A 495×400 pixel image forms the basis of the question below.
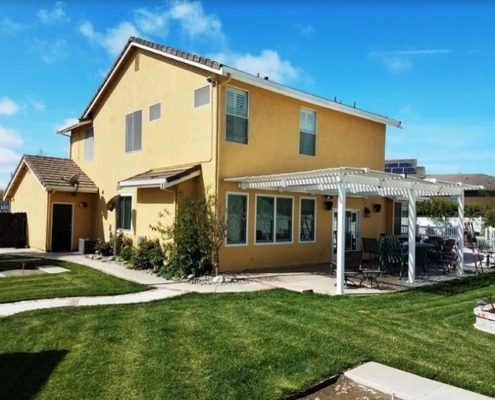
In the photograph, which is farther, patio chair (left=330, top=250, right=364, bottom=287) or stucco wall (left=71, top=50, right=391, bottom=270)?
stucco wall (left=71, top=50, right=391, bottom=270)

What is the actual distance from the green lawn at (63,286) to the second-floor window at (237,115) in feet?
20.3

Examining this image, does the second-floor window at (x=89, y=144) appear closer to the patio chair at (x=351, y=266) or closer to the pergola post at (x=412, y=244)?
the patio chair at (x=351, y=266)

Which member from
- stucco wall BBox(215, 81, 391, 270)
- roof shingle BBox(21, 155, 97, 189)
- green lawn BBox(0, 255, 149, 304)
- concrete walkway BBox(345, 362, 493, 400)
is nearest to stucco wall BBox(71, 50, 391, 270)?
stucco wall BBox(215, 81, 391, 270)

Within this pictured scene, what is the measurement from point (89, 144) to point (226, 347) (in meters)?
18.6

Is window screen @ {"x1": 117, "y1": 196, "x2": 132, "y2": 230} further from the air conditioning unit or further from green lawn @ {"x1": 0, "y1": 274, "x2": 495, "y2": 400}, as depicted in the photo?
green lawn @ {"x1": 0, "y1": 274, "x2": 495, "y2": 400}

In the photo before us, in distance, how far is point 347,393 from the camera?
5.09 meters

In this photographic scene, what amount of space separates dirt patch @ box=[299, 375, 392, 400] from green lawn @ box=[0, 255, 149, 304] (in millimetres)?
7214

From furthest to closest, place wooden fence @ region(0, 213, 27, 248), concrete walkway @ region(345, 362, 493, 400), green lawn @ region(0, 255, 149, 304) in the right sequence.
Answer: wooden fence @ region(0, 213, 27, 248) < green lawn @ region(0, 255, 149, 304) < concrete walkway @ region(345, 362, 493, 400)

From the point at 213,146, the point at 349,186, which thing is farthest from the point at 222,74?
the point at 349,186

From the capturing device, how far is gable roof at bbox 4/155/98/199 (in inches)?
779

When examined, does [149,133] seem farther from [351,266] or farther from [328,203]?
[351,266]

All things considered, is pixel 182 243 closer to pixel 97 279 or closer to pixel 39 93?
pixel 97 279

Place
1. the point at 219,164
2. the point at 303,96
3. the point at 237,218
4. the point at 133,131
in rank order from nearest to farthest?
the point at 219,164 < the point at 237,218 < the point at 303,96 < the point at 133,131

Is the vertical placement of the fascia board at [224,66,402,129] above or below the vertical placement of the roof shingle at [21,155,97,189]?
above
